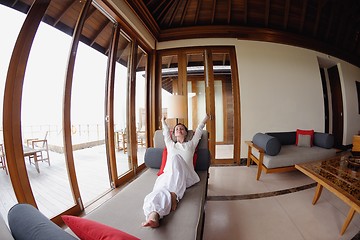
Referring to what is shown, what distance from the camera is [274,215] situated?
1.62 meters

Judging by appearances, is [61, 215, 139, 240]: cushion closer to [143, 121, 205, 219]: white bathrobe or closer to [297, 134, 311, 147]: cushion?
[143, 121, 205, 219]: white bathrobe

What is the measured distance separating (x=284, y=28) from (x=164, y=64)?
9.23 ft

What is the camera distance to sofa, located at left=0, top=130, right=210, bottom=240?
Result: 1.69 feet

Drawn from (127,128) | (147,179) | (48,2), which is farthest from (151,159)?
(48,2)

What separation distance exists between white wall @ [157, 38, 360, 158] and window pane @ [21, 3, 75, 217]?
2213 mm

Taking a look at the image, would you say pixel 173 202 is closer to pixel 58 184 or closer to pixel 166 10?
pixel 58 184

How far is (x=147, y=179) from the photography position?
5.51ft

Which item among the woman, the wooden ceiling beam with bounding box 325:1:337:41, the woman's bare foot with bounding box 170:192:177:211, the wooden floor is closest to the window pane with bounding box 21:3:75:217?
the wooden floor

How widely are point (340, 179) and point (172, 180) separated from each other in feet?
5.52

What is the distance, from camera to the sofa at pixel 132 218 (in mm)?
515

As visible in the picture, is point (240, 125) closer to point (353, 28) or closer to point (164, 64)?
point (164, 64)

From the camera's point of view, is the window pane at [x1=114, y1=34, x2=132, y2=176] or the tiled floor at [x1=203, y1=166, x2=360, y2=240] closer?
the tiled floor at [x1=203, y1=166, x2=360, y2=240]

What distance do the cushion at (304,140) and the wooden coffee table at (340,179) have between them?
895mm

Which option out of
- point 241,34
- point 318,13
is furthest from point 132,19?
point 318,13
